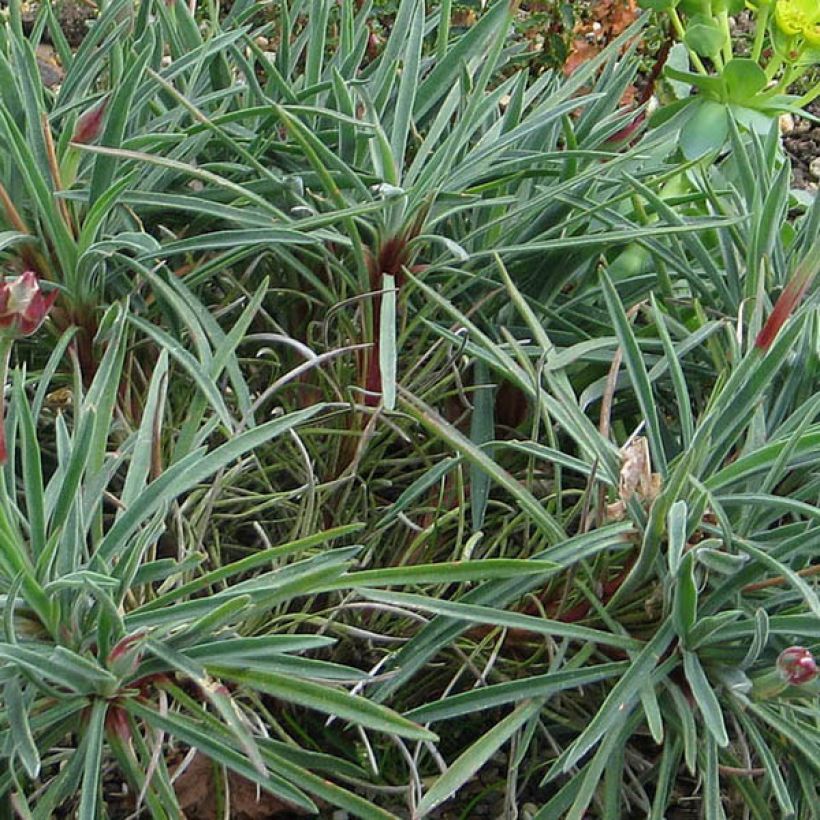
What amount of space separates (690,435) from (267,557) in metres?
0.42

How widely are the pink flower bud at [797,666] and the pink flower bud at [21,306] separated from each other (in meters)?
0.62

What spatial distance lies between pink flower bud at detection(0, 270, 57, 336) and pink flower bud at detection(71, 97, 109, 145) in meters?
0.36

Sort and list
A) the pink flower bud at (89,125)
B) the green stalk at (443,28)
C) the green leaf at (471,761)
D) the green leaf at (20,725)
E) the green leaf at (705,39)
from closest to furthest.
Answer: the green leaf at (20,725) → the green leaf at (471,761) → the pink flower bud at (89,125) → the green stalk at (443,28) → the green leaf at (705,39)

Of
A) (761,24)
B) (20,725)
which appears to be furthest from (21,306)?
(761,24)

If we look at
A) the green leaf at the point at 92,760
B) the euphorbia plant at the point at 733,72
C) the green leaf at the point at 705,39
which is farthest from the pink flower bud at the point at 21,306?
the green leaf at the point at 705,39

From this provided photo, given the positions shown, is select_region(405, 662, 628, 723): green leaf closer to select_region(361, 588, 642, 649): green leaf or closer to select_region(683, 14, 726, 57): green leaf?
select_region(361, 588, 642, 649): green leaf

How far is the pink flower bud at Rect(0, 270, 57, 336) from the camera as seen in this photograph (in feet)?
2.89

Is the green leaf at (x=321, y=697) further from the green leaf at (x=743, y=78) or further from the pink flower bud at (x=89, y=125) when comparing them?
the green leaf at (x=743, y=78)

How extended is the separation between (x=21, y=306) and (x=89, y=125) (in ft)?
1.27

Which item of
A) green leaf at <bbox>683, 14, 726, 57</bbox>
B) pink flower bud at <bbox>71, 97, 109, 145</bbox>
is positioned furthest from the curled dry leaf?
green leaf at <bbox>683, 14, 726, 57</bbox>

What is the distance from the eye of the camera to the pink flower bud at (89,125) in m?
1.21

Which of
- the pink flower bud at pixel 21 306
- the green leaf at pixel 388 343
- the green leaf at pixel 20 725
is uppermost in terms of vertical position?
the pink flower bud at pixel 21 306

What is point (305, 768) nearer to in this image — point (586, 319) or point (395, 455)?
point (395, 455)

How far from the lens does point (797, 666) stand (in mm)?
920
